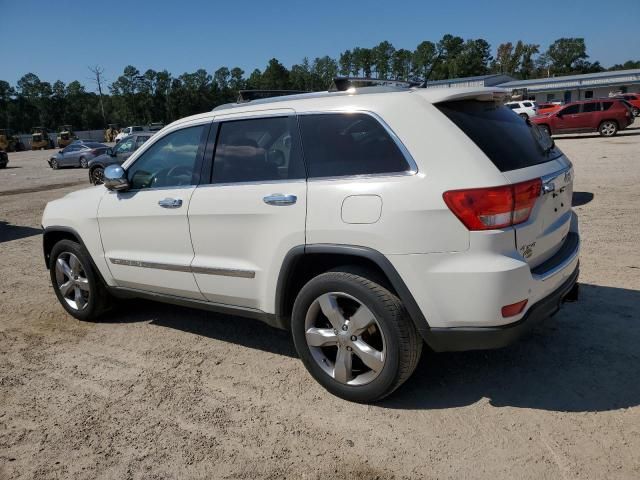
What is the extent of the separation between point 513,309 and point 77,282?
3855 millimetres

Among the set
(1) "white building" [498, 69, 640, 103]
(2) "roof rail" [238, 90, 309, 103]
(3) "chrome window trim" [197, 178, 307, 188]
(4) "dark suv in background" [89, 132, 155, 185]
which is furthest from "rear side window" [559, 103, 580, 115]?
(1) "white building" [498, 69, 640, 103]

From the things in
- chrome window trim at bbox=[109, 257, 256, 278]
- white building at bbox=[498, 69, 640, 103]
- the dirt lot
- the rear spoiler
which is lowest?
the dirt lot

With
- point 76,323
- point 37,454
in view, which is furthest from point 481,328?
point 76,323

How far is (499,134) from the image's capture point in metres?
2.94

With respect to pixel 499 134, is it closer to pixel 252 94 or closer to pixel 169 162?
pixel 252 94

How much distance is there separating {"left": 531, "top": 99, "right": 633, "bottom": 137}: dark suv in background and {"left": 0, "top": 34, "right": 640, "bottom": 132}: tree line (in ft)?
199

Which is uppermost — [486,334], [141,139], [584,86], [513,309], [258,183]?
[584,86]

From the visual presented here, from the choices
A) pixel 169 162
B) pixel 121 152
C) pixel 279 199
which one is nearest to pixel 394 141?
pixel 279 199

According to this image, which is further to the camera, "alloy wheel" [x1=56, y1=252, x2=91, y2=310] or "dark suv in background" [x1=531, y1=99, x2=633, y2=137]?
"dark suv in background" [x1=531, y1=99, x2=633, y2=137]

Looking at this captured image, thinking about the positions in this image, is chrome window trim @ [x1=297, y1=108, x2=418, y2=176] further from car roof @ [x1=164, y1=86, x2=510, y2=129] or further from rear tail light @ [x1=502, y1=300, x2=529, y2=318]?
rear tail light @ [x1=502, y1=300, x2=529, y2=318]

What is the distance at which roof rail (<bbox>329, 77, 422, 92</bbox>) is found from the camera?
133 inches

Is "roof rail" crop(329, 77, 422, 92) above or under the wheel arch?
above

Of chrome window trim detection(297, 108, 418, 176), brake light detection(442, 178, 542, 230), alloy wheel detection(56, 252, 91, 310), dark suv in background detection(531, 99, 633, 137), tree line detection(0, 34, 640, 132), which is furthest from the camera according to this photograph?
tree line detection(0, 34, 640, 132)

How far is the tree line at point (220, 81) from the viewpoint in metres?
96.1
